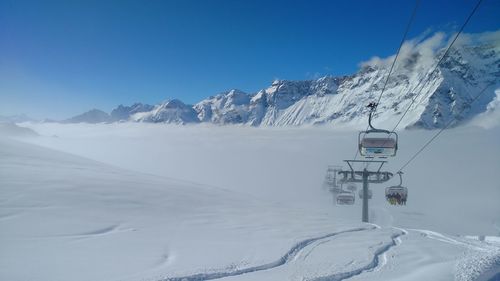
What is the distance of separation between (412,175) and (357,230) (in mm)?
199592

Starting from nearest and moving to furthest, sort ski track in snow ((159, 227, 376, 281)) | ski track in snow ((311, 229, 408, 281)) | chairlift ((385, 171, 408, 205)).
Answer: ski track in snow ((159, 227, 376, 281)), ski track in snow ((311, 229, 408, 281)), chairlift ((385, 171, 408, 205))

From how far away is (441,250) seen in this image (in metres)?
9.60

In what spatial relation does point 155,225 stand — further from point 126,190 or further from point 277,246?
point 126,190

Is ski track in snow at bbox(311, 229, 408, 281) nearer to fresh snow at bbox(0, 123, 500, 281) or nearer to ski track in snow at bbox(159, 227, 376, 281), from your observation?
fresh snow at bbox(0, 123, 500, 281)

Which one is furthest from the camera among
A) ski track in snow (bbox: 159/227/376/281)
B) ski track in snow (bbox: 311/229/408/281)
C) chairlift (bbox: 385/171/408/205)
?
chairlift (bbox: 385/171/408/205)

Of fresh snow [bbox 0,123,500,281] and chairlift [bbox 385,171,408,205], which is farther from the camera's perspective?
chairlift [bbox 385,171,408,205]

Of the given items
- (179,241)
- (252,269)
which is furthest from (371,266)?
(179,241)

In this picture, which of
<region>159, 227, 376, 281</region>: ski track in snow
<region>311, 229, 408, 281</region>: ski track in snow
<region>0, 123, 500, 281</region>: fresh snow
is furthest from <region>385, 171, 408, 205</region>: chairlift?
<region>159, 227, 376, 281</region>: ski track in snow

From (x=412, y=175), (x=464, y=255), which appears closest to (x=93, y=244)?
(x=464, y=255)

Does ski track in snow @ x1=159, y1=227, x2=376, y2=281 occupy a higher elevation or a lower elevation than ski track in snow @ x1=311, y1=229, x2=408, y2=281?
higher

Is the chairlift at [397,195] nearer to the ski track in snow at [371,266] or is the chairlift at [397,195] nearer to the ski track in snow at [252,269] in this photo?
the ski track in snow at [371,266]

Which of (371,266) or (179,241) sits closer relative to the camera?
(371,266)

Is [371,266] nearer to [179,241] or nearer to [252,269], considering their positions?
[252,269]

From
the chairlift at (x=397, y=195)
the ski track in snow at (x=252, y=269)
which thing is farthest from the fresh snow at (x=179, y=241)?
the chairlift at (x=397, y=195)
